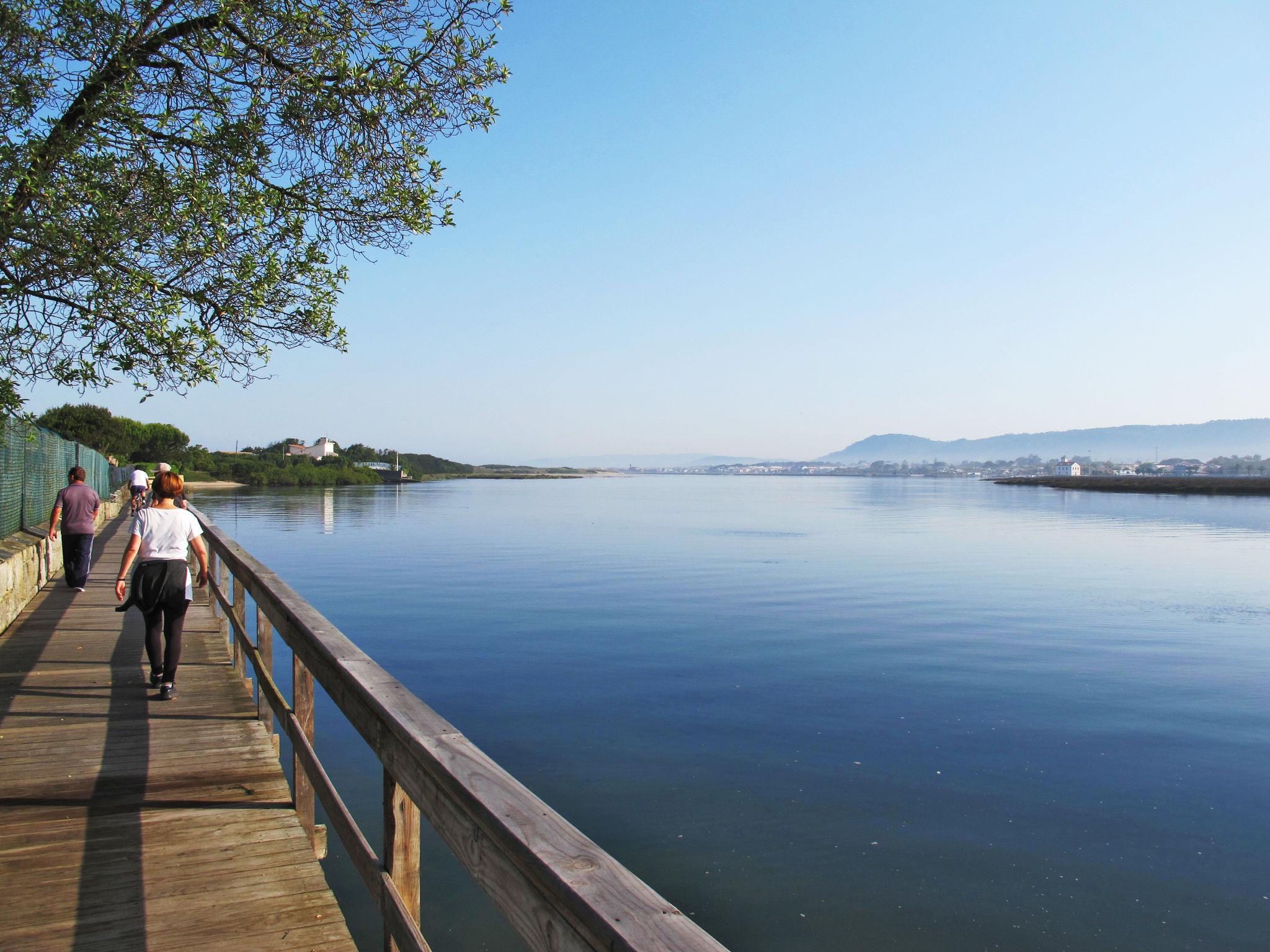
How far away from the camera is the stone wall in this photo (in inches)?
415

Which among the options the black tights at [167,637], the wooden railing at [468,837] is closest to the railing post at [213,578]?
the black tights at [167,637]

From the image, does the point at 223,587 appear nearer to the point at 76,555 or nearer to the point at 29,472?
the point at 76,555

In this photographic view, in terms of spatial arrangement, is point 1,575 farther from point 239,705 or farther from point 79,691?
point 239,705

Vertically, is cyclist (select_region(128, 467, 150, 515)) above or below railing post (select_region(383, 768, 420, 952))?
above

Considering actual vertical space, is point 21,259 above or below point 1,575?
above

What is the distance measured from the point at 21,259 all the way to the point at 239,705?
14.6 feet

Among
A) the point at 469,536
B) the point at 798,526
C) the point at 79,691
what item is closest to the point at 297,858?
the point at 79,691

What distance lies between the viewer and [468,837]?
7.18 feet

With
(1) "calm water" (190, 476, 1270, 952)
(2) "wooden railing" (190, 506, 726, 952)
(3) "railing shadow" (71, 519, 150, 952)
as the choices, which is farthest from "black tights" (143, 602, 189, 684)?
(2) "wooden railing" (190, 506, 726, 952)

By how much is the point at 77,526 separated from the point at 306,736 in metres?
10.5

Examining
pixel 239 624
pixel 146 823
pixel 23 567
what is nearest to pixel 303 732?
pixel 146 823

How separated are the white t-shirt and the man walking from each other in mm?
6610

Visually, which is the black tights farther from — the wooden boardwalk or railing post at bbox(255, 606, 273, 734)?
railing post at bbox(255, 606, 273, 734)

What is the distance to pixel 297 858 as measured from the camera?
439 cm
